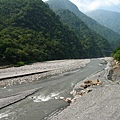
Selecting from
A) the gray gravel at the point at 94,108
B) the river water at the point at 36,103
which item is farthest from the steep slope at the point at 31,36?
the gray gravel at the point at 94,108

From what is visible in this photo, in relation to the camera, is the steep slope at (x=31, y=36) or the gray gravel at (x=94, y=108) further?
the steep slope at (x=31, y=36)

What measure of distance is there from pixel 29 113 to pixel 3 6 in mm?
92239

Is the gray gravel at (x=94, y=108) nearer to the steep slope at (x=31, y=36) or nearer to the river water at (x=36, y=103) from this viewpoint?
the river water at (x=36, y=103)

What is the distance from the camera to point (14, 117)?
17.7 m

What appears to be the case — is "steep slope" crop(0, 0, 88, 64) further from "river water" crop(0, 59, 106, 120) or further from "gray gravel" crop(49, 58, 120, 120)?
"gray gravel" crop(49, 58, 120, 120)

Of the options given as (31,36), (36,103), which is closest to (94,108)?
(36,103)

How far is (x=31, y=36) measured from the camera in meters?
81.9

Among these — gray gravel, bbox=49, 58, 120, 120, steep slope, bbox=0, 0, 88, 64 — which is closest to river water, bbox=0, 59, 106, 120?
gray gravel, bbox=49, 58, 120, 120

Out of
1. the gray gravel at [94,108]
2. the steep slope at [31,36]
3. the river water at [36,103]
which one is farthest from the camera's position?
the steep slope at [31,36]

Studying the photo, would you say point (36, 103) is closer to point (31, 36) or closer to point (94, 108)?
point (94, 108)

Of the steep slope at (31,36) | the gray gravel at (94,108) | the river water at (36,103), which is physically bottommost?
the river water at (36,103)

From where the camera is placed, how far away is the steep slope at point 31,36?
197 ft

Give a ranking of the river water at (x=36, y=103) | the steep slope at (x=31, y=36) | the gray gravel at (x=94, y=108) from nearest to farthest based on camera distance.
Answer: the gray gravel at (x=94, y=108)
the river water at (x=36, y=103)
the steep slope at (x=31, y=36)

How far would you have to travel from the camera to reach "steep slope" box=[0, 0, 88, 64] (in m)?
60.0
